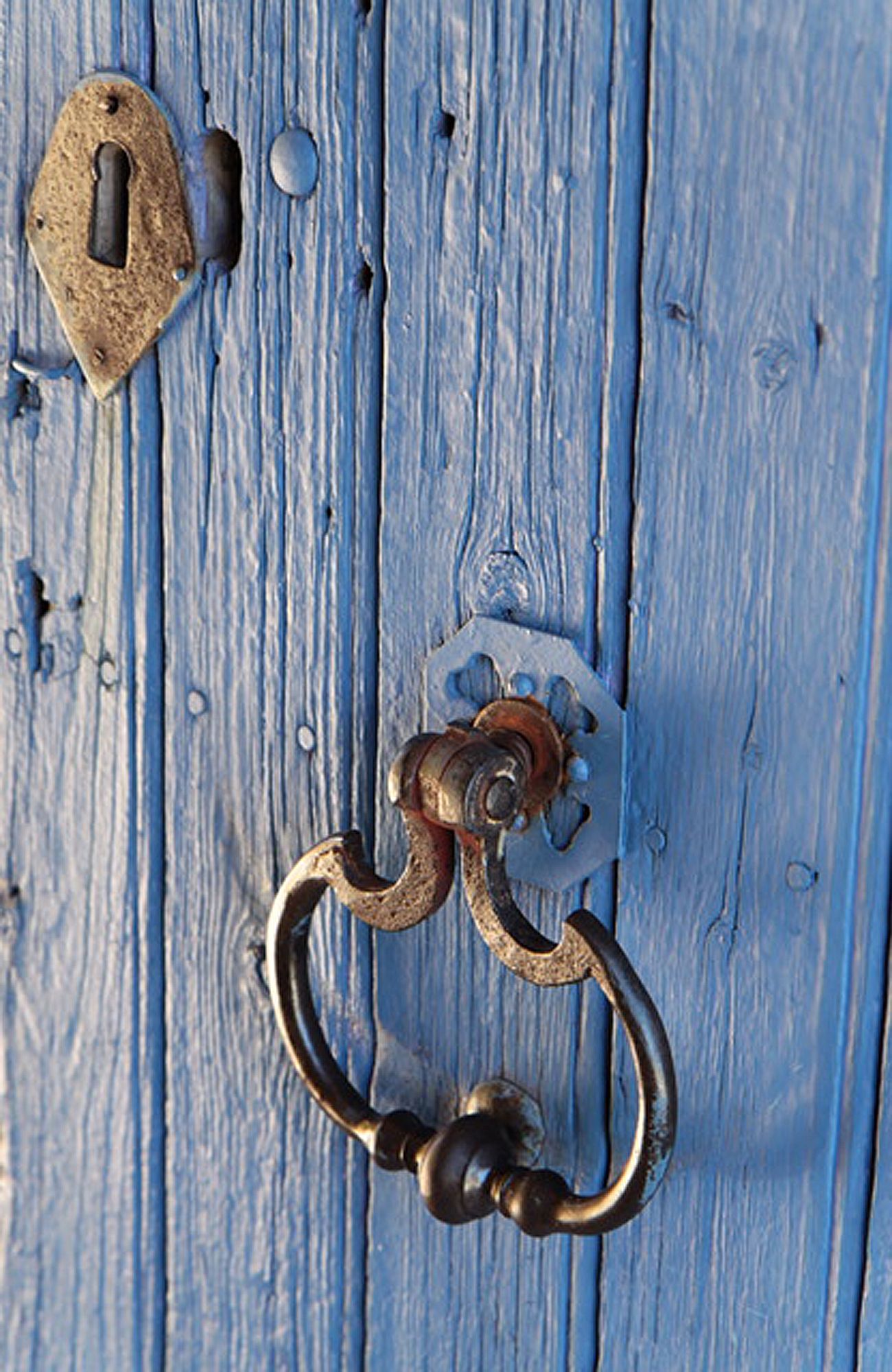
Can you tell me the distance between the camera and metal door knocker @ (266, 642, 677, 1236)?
2.32 ft

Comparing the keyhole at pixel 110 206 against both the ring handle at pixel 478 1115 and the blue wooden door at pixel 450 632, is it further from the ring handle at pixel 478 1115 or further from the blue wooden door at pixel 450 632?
the ring handle at pixel 478 1115

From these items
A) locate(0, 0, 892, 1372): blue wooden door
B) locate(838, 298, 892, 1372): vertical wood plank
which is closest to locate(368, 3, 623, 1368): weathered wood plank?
locate(0, 0, 892, 1372): blue wooden door

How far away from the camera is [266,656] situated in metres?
0.86

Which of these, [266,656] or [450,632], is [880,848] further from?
[266,656]

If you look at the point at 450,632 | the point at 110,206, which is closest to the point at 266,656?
the point at 450,632

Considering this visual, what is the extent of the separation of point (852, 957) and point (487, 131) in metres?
0.36

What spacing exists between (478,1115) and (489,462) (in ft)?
0.96

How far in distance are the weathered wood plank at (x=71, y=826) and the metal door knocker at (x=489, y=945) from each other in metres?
0.17

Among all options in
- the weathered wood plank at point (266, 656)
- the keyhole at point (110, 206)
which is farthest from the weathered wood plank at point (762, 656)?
the keyhole at point (110, 206)

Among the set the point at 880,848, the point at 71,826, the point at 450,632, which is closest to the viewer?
the point at 880,848

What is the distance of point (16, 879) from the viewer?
1.00m

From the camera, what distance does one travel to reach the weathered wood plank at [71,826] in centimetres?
90

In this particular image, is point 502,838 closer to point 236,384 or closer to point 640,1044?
point 640,1044

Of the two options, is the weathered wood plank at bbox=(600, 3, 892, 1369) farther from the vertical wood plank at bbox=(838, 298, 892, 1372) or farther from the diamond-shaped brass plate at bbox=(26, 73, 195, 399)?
the diamond-shaped brass plate at bbox=(26, 73, 195, 399)
